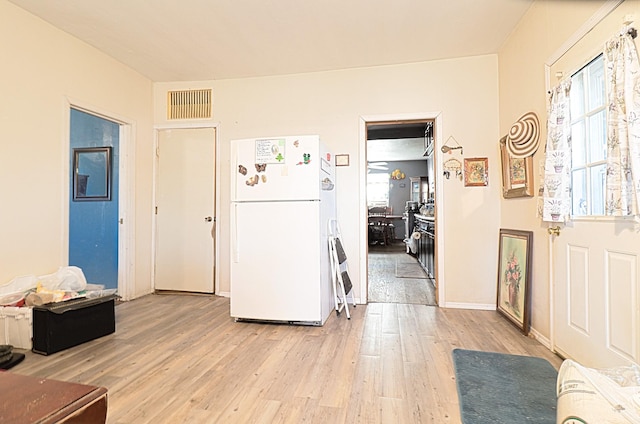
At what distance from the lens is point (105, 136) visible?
12.5 ft

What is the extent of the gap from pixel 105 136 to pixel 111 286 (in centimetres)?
183

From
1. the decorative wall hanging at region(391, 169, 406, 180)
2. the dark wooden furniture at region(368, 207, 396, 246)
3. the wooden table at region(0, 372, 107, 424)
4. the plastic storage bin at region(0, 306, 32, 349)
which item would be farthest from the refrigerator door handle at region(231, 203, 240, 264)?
the decorative wall hanging at region(391, 169, 406, 180)

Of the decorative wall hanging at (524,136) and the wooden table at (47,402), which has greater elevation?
the decorative wall hanging at (524,136)

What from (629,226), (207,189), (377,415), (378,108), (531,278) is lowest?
(377,415)

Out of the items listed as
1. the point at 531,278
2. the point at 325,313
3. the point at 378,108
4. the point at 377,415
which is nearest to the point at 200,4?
the point at 378,108

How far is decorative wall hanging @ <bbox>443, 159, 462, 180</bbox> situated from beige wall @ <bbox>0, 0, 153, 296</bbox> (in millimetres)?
3765

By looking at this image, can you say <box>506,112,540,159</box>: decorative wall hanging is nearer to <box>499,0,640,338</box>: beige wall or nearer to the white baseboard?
<box>499,0,640,338</box>: beige wall

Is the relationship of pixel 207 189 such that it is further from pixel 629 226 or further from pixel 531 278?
pixel 629 226

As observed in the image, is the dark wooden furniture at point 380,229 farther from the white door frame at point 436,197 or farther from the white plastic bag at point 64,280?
the white plastic bag at point 64,280

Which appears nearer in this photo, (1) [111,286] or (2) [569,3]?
(2) [569,3]

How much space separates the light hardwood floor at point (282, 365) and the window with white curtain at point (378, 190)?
26.0 feet

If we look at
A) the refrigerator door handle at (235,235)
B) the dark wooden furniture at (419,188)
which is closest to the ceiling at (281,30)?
the refrigerator door handle at (235,235)

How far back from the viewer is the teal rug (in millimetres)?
1535

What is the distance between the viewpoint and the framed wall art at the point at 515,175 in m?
2.63
